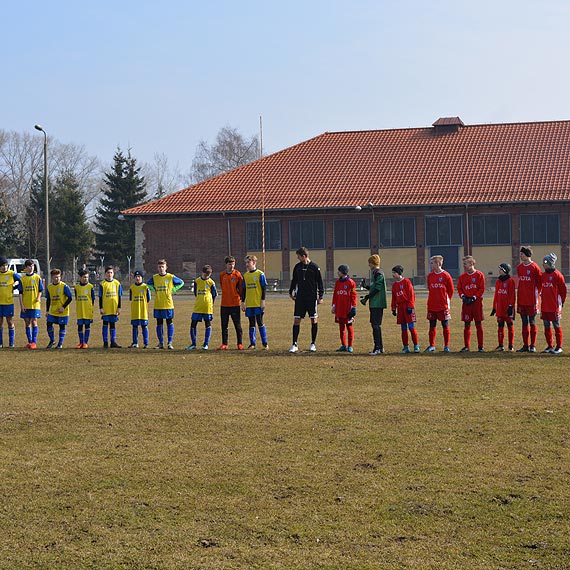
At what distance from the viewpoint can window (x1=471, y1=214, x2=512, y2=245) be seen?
5459cm

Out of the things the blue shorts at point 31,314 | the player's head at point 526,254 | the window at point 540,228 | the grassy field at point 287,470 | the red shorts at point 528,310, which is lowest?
the grassy field at point 287,470

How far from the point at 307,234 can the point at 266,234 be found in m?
2.61

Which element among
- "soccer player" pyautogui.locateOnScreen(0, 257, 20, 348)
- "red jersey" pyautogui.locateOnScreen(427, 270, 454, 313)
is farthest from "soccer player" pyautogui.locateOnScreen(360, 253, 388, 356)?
"soccer player" pyautogui.locateOnScreen(0, 257, 20, 348)

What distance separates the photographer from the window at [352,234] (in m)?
56.6

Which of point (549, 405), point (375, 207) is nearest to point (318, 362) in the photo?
point (549, 405)

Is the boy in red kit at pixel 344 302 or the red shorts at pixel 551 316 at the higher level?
the boy in red kit at pixel 344 302

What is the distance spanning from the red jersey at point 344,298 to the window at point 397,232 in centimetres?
3903

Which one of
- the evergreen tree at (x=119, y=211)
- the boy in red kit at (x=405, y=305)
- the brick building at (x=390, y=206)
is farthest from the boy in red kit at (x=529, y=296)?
the evergreen tree at (x=119, y=211)

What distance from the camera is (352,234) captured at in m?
56.8

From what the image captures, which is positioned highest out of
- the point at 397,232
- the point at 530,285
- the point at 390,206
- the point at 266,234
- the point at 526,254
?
the point at 390,206

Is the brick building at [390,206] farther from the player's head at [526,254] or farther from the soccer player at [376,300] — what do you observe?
the player's head at [526,254]

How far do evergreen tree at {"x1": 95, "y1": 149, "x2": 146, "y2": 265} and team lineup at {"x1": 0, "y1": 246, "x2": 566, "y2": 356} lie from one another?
57.4 m

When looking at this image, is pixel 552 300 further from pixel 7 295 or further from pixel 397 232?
pixel 397 232

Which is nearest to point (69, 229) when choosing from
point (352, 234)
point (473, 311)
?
point (352, 234)
